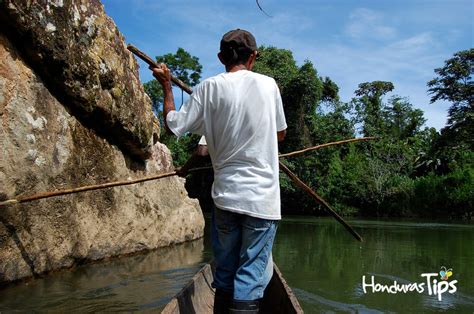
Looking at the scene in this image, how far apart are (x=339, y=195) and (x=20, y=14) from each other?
22.9 metres

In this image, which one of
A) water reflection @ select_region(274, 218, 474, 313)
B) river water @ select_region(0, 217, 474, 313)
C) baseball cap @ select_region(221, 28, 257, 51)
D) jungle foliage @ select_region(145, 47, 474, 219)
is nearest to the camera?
baseball cap @ select_region(221, 28, 257, 51)

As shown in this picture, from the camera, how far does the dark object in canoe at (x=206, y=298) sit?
9.32 feet

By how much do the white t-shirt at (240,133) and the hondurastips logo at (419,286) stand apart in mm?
3662

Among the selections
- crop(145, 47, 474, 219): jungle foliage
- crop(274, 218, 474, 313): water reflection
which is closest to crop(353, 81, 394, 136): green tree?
crop(145, 47, 474, 219): jungle foliage

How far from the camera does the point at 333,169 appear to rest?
26.0 m

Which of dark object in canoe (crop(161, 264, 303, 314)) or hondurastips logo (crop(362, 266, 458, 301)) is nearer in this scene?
dark object in canoe (crop(161, 264, 303, 314))

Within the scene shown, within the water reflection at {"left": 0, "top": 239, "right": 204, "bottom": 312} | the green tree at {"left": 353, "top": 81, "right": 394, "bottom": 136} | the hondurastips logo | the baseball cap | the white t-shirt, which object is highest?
the green tree at {"left": 353, "top": 81, "right": 394, "bottom": 136}

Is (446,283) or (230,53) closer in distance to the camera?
(230,53)

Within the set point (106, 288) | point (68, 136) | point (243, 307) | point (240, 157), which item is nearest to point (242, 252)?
point (243, 307)

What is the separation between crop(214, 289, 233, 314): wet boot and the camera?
7.04 feet

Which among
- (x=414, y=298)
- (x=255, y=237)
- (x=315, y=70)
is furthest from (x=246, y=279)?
(x=315, y=70)

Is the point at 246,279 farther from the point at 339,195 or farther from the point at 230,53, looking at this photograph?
the point at 339,195

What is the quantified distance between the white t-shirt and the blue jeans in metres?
0.07

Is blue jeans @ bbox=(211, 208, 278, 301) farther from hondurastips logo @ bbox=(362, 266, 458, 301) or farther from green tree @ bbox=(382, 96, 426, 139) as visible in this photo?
green tree @ bbox=(382, 96, 426, 139)
